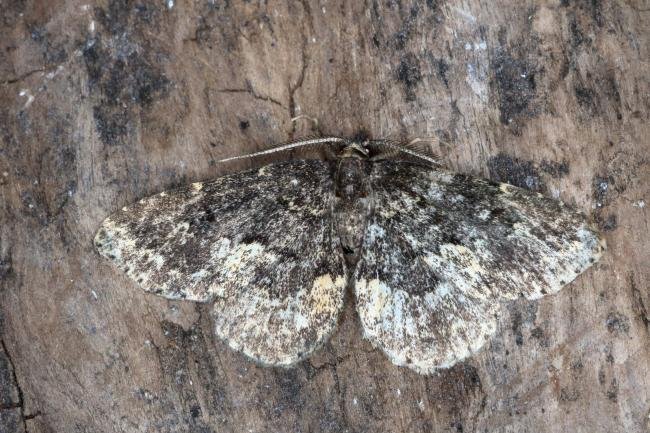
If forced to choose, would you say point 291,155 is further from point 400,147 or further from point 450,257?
point 450,257

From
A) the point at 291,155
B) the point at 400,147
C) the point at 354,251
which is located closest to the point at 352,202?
the point at 354,251

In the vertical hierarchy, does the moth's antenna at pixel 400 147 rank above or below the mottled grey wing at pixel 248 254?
above

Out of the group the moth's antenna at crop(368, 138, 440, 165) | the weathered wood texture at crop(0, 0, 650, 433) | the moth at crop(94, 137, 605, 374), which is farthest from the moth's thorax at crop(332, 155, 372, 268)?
the weathered wood texture at crop(0, 0, 650, 433)

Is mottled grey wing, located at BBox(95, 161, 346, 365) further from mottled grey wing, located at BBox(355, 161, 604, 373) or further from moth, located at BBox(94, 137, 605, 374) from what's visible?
mottled grey wing, located at BBox(355, 161, 604, 373)

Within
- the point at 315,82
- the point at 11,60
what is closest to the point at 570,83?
the point at 315,82

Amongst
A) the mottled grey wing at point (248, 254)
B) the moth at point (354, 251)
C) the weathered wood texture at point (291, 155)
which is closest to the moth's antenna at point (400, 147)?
the moth at point (354, 251)

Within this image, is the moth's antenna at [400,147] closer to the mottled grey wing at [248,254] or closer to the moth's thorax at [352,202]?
the moth's thorax at [352,202]

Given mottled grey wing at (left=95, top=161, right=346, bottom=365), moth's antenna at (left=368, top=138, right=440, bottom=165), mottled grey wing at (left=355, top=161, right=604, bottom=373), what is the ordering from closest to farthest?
mottled grey wing at (left=355, top=161, right=604, bottom=373) → mottled grey wing at (left=95, top=161, right=346, bottom=365) → moth's antenna at (left=368, top=138, right=440, bottom=165)
